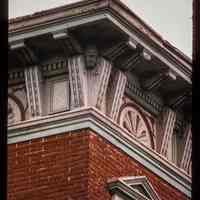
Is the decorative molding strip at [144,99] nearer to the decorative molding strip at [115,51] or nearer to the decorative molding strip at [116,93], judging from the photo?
the decorative molding strip at [116,93]

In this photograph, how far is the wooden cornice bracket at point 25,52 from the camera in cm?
1575

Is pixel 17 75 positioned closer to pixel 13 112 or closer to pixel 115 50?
pixel 13 112

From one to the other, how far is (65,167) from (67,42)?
1.71 metres

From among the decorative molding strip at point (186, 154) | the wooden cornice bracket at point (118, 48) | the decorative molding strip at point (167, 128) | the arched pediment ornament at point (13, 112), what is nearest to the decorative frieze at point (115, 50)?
the wooden cornice bracket at point (118, 48)

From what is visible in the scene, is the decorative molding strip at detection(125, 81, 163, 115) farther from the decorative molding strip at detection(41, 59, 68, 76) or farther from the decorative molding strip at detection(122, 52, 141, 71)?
the decorative molding strip at detection(41, 59, 68, 76)

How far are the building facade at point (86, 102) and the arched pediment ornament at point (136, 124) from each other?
0.05 ft

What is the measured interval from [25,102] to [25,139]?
564 mm

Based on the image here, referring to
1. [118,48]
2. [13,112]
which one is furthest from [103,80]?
[13,112]

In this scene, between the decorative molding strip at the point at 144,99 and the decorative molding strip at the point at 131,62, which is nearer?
the decorative molding strip at the point at 131,62

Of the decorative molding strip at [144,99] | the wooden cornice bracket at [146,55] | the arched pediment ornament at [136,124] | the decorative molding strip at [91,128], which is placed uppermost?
the wooden cornice bracket at [146,55]

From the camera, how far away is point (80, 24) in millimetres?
15219

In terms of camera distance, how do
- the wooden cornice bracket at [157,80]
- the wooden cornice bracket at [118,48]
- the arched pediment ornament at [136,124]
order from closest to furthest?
the wooden cornice bracket at [118,48] → the arched pediment ornament at [136,124] → the wooden cornice bracket at [157,80]
